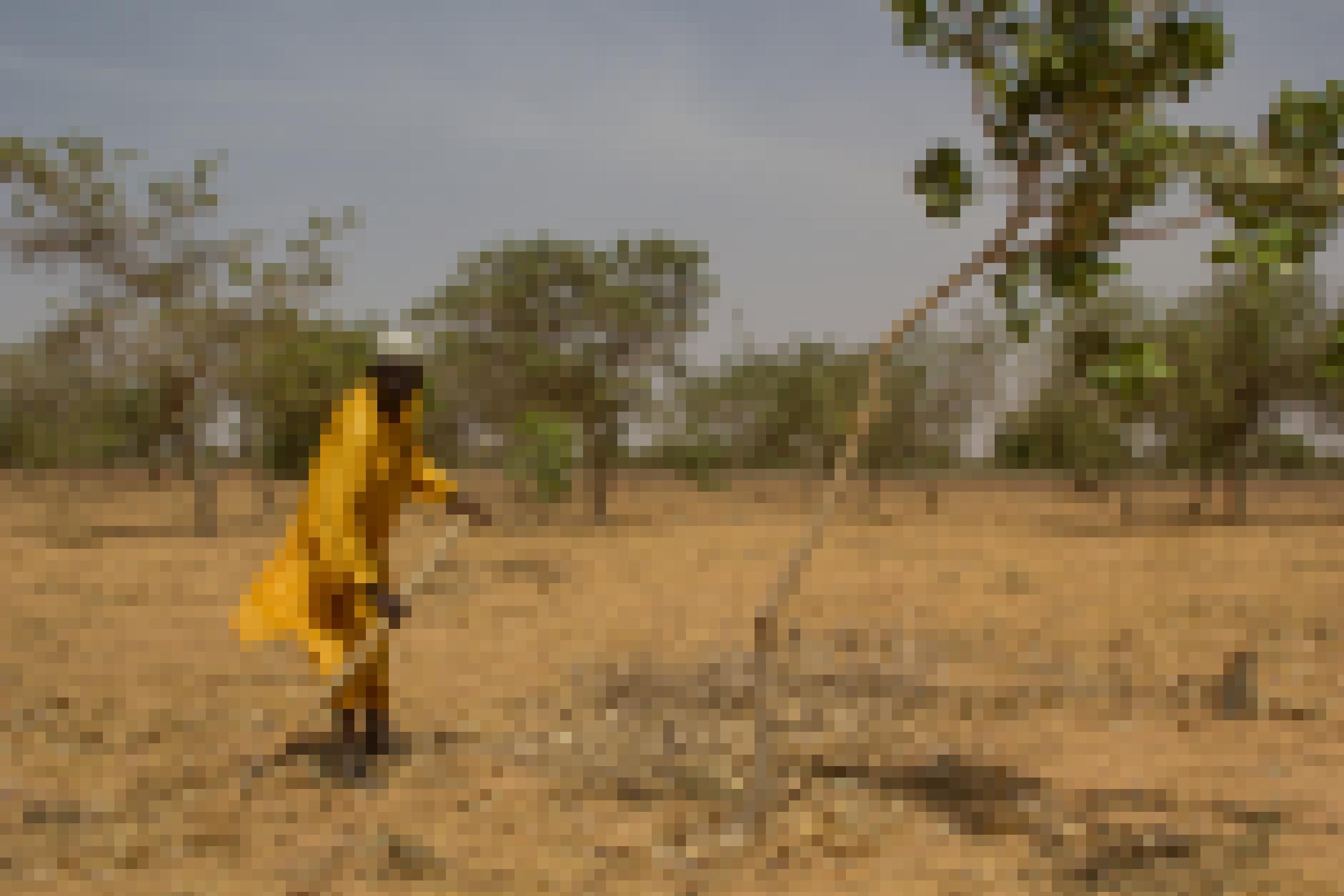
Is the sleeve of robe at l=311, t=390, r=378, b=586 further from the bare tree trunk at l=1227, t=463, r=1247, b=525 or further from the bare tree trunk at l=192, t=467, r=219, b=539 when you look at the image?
the bare tree trunk at l=1227, t=463, r=1247, b=525

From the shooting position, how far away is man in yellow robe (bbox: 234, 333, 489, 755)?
479 centimetres

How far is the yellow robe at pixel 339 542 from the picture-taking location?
15.7 ft

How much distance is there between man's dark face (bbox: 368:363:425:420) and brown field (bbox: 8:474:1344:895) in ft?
6.05

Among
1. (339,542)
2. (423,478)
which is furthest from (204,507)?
(339,542)

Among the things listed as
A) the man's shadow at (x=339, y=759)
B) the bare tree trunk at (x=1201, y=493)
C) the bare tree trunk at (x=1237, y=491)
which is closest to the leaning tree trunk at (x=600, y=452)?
the bare tree trunk at (x=1201, y=493)

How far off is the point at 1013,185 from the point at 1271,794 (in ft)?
10.6

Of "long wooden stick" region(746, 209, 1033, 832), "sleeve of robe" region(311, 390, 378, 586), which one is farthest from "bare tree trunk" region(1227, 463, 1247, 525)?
"sleeve of robe" region(311, 390, 378, 586)

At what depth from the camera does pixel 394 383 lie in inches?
194

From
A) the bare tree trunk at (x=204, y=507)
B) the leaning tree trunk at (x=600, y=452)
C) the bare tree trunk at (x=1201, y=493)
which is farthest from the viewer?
the bare tree trunk at (x=1201, y=493)

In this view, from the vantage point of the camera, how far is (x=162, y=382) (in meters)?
19.0

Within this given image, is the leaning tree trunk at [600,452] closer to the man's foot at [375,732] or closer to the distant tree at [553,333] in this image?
the distant tree at [553,333]

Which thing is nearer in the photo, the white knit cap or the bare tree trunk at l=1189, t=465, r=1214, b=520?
the white knit cap

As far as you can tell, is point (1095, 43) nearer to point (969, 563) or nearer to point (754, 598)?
point (754, 598)

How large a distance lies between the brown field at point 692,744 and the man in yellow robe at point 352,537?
0.74 metres
